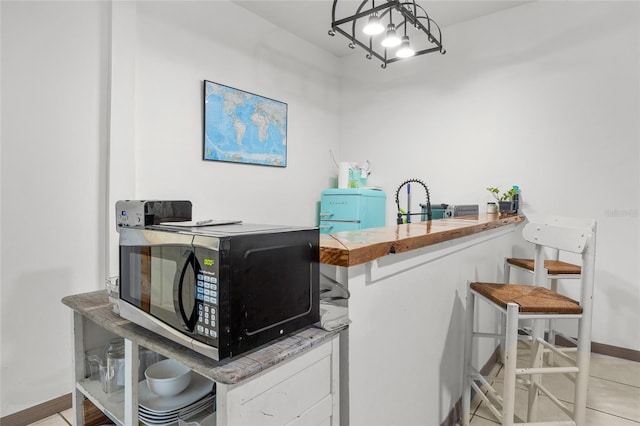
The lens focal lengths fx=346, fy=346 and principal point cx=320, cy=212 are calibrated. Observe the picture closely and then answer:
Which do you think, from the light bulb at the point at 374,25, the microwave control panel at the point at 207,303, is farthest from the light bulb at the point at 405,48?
the microwave control panel at the point at 207,303

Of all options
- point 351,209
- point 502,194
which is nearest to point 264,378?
point 351,209

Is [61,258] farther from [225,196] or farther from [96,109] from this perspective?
[225,196]

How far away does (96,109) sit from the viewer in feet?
7.77

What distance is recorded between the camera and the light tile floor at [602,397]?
2006mm

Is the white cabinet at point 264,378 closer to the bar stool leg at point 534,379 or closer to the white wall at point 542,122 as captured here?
the bar stool leg at point 534,379

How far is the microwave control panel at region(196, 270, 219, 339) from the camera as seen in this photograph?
80 cm

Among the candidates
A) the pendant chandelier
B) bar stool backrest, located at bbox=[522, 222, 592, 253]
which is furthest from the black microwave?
the pendant chandelier

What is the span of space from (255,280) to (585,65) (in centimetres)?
357

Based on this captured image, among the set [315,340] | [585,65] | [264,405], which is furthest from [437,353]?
[585,65]

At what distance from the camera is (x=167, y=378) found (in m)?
1.21

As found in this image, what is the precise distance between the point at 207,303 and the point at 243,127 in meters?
2.79

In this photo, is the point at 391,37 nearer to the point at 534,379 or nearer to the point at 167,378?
the point at 534,379

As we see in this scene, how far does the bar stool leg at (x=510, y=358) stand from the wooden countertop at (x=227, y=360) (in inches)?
33.9

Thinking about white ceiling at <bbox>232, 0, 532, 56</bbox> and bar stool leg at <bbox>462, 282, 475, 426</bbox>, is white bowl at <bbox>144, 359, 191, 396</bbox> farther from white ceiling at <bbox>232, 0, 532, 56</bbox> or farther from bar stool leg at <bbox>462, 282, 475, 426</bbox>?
white ceiling at <bbox>232, 0, 532, 56</bbox>
